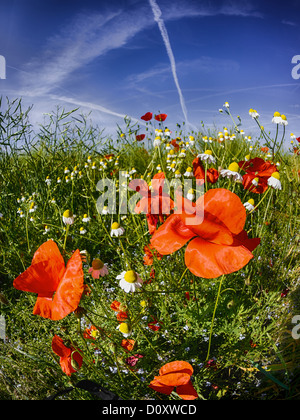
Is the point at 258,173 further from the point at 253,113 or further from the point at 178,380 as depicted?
the point at 178,380

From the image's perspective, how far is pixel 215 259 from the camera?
96 centimetres

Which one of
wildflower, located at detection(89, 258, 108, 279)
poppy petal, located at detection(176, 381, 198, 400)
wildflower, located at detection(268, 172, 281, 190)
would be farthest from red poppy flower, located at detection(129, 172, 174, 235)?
poppy petal, located at detection(176, 381, 198, 400)

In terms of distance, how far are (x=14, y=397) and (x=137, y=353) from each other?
0.66 metres

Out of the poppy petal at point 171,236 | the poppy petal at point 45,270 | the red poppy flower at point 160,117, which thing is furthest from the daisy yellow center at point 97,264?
the red poppy flower at point 160,117

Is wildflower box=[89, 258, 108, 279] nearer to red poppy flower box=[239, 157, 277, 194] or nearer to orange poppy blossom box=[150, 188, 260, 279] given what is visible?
orange poppy blossom box=[150, 188, 260, 279]

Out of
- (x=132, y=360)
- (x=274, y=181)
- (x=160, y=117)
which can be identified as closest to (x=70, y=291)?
(x=132, y=360)

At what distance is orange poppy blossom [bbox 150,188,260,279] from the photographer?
95cm

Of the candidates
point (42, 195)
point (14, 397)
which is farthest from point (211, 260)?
point (42, 195)

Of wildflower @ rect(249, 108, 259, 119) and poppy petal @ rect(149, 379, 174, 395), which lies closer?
poppy petal @ rect(149, 379, 174, 395)

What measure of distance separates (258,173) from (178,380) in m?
1.24

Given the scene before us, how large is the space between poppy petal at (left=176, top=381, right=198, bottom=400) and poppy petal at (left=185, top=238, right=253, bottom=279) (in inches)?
18.8

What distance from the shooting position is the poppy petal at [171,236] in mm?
1002

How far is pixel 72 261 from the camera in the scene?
0.97 meters
